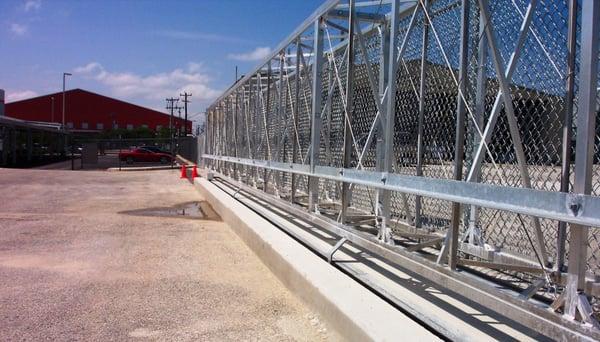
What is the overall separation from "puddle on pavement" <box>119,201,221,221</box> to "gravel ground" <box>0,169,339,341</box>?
3.32 ft

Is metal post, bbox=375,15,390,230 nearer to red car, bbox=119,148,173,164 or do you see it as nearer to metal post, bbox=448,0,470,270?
metal post, bbox=448,0,470,270

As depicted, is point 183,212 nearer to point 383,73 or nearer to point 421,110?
point 383,73

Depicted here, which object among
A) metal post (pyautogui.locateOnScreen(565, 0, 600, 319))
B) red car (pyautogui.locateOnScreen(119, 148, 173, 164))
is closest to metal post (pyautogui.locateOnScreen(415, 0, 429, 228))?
metal post (pyautogui.locateOnScreen(565, 0, 600, 319))

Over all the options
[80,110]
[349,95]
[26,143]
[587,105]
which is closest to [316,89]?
[349,95]

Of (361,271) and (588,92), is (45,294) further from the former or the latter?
(588,92)

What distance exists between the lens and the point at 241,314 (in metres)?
5.29

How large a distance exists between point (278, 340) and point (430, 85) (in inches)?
110

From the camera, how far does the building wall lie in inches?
3996

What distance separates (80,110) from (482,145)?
4239 inches

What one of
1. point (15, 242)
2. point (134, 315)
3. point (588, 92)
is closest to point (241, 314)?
point (134, 315)

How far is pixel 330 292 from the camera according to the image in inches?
187

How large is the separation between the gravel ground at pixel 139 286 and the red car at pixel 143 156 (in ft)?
123

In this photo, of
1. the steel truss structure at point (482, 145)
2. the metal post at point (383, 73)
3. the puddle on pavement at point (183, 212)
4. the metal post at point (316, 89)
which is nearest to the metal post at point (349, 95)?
the steel truss structure at point (482, 145)

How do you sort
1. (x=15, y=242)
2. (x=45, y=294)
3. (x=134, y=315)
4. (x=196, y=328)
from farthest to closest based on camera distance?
(x=15, y=242), (x=45, y=294), (x=134, y=315), (x=196, y=328)
